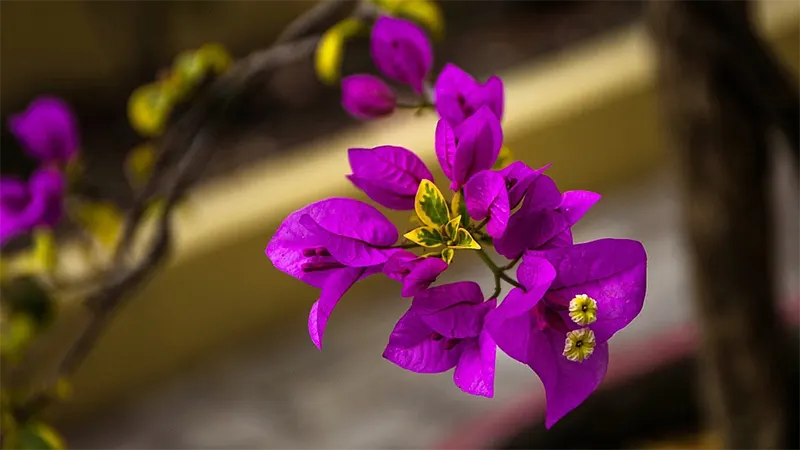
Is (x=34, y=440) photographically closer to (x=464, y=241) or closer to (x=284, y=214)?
(x=464, y=241)

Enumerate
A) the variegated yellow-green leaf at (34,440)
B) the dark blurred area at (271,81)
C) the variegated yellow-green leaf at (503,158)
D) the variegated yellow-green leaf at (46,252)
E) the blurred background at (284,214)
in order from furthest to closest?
the dark blurred area at (271,81) < the blurred background at (284,214) < the variegated yellow-green leaf at (46,252) < the variegated yellow-green leaf at (34,440) < the variegated yellow-green leaf at (503,158)

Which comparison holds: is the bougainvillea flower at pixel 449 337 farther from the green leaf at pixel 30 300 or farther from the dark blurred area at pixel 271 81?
the dark blurred area at pixel 271 81

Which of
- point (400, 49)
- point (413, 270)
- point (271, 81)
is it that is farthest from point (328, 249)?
point (271, 81)

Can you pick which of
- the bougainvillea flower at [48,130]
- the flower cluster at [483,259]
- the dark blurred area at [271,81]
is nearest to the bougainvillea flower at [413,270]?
the flower cluster at [483,259]

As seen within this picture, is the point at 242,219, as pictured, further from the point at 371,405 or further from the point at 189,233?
the point at 371,405

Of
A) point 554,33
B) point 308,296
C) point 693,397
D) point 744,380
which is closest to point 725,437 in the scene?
point 744,380

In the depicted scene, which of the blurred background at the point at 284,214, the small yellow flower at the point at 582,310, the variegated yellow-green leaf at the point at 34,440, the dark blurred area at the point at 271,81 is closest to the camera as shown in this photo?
the small yellow flower at the point at 582,310
